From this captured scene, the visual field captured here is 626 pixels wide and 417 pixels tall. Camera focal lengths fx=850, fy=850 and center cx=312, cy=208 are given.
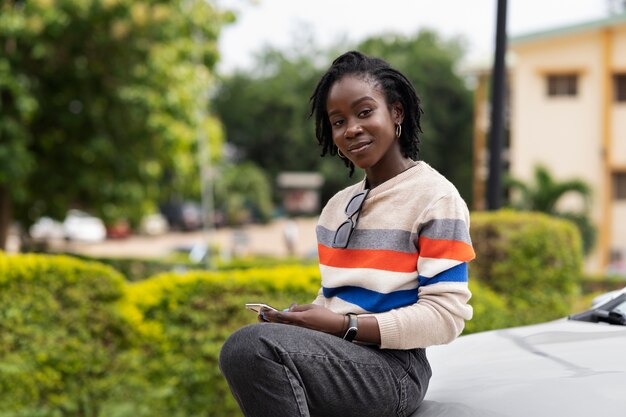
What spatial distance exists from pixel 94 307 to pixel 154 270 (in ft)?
33.4

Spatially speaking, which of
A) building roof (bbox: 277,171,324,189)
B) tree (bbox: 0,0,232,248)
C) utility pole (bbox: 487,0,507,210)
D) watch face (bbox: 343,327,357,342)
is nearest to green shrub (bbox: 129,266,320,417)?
utility pole (bbox: 487,0,507,210)

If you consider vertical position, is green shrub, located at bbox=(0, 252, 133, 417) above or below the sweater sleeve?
below

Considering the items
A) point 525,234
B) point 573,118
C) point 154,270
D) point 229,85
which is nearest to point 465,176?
point 229,85

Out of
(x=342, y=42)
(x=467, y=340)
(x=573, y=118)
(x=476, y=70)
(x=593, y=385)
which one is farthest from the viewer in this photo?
(x=342, y=42)

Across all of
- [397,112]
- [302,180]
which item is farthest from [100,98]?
[302,180]

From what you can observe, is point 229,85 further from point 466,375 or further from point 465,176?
point 466,375

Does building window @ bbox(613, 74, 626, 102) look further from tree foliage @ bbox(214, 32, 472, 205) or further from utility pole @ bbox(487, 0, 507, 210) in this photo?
tree foliage @ bbox(214, 32, 472, 205)

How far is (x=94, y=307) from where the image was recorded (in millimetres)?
5086

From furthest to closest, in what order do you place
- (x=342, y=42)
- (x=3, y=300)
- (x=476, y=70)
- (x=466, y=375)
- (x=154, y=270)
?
(x=342, y=42) → (x=476, y=70) → (x=154, y=270) → (x=3, y=300) → (x=466, y=375)

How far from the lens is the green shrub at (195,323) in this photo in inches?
201

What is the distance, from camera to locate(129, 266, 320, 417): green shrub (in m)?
5.09

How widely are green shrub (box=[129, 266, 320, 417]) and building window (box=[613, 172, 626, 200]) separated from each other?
21093 millimetres

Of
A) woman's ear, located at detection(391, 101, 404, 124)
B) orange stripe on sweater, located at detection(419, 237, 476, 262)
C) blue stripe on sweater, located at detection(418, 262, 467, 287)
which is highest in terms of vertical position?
woman's ear, located at detection(391, 101, 404, 124)

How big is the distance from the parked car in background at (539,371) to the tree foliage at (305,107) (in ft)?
136
